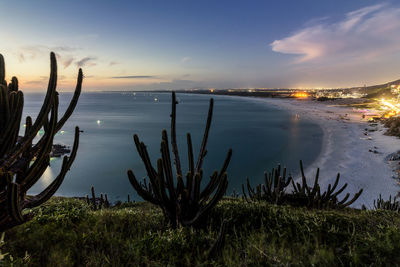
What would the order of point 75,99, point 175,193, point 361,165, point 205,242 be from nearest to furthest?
point 205,242
point 75,99
point 175,193
point 361,165

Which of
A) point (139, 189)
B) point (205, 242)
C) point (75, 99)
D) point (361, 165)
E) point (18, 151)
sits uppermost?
point (75, 99)

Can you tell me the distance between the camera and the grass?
247cm

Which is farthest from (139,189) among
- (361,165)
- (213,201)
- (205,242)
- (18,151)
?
(361,165)

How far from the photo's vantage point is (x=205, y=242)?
2.95 m

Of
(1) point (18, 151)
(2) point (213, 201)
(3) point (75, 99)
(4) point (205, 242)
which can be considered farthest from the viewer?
(2) point (213, 201)

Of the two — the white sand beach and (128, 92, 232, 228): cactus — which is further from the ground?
(128, 92, 232, 228): cactus

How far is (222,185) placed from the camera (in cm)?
353

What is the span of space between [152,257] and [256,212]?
6.71ft

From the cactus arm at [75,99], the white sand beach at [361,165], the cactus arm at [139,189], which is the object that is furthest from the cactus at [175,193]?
the white sand beach at [361,165]

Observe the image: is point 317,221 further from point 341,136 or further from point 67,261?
point 341,136

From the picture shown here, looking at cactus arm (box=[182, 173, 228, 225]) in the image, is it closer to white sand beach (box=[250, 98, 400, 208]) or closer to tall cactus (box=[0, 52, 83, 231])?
tall cactus (box=[0, 52, 83, 231])

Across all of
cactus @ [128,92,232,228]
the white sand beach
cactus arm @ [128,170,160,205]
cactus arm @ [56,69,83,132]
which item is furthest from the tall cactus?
the white sand beach

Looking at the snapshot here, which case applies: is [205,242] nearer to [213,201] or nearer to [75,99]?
[213,201]

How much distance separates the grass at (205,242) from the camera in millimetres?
2469
